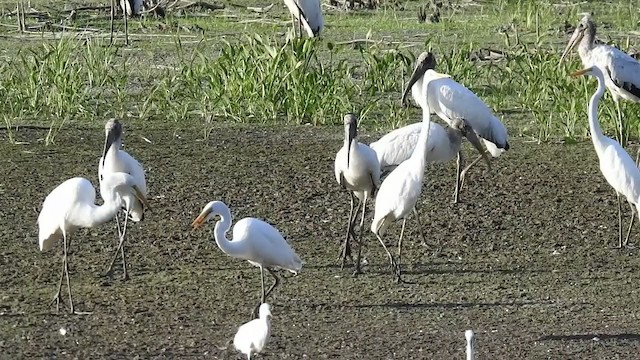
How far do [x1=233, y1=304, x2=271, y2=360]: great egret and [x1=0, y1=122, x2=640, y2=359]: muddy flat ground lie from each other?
481mm

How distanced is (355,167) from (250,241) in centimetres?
126

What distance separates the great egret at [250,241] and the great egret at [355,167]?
0.89 metres

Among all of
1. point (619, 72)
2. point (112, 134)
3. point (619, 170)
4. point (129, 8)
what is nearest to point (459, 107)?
point (619, 170)

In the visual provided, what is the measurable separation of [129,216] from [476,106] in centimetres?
251

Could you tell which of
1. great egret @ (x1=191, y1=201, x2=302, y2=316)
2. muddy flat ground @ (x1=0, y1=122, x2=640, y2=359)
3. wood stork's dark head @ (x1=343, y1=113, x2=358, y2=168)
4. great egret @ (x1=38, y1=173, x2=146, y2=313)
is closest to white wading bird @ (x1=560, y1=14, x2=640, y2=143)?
muddy flat ground @ (x1=0, y1=122, x2=640, y2=359)

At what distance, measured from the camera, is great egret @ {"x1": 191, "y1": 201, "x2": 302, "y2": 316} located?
7.03 metres

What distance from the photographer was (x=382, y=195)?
7.85 metres

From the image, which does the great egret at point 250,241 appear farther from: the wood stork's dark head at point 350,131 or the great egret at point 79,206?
the wood stork's dark head at point 350,131

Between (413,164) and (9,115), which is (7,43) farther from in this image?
(413,164)

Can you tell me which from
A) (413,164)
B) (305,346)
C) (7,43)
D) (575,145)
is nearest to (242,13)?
(7,43)

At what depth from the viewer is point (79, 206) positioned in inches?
284

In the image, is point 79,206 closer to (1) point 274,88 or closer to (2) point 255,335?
(2) point 255,335

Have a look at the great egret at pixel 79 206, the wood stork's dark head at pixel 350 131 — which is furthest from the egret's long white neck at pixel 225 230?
the wood stork's dark head at pixel 350 131

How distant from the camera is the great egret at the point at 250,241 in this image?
23.1ft
